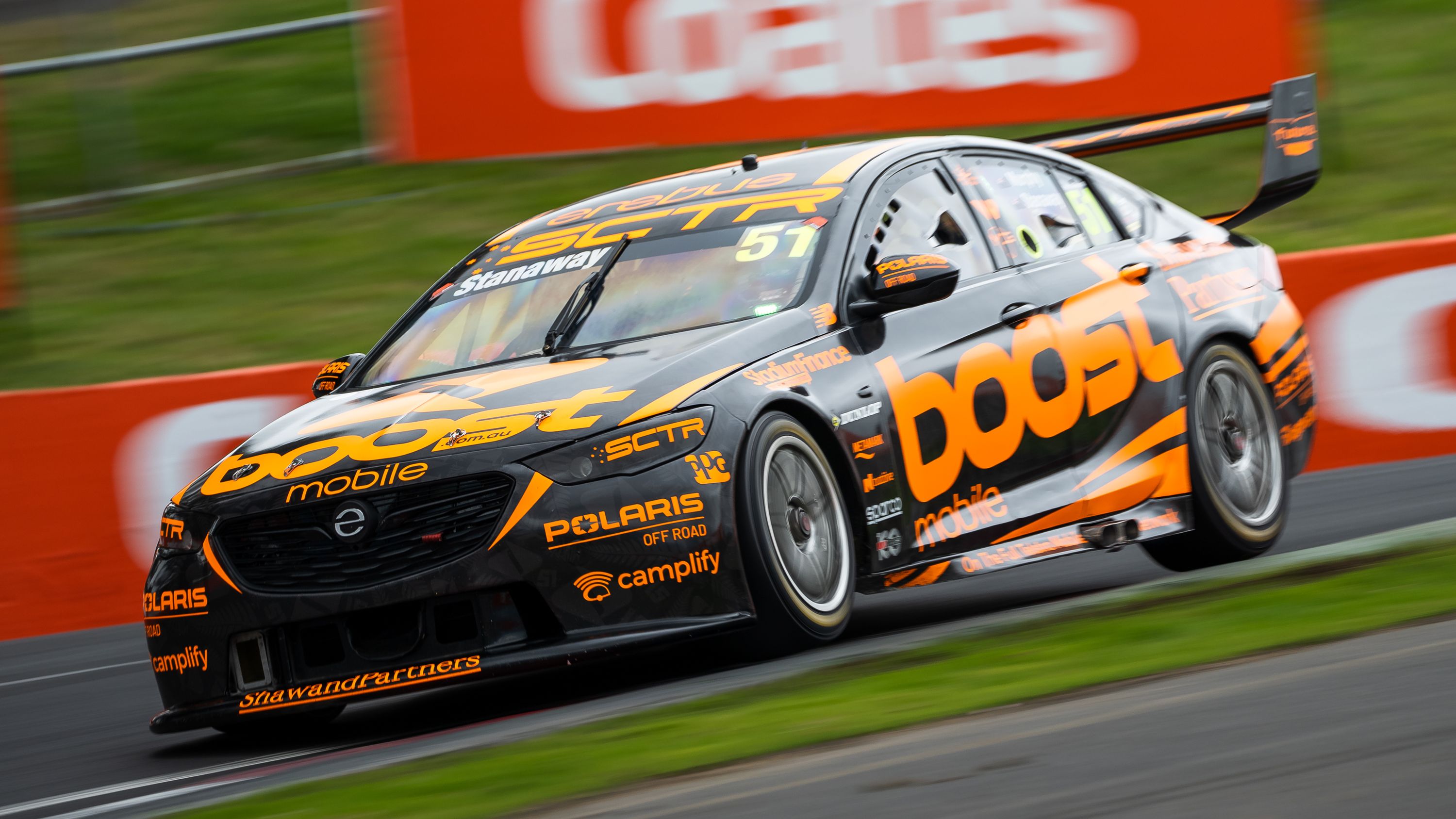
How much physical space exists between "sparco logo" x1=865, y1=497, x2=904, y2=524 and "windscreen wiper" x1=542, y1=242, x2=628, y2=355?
111 centimetres

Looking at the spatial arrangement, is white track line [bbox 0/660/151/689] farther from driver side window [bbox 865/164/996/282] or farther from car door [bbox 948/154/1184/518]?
car door [bbox 948/154/1184/518]

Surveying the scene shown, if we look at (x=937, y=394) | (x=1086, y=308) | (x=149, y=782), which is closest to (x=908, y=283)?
(x=937, y=394)

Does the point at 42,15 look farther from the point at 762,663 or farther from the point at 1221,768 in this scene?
the point at 1221,768

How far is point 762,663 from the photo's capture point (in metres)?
5.84

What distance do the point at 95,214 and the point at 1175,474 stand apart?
10583 millimetres

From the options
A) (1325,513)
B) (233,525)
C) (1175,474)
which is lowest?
(1325,513)

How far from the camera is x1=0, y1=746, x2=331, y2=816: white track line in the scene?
529 centimetres

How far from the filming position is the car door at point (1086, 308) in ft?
23.5

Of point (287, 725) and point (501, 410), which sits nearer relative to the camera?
point (501, 410)

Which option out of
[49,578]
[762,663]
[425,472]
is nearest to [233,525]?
[425,472]

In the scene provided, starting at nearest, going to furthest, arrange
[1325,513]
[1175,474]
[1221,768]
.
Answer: [1221,768]
[1175,474]
[1325,513]

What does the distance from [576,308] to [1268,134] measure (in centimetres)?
353

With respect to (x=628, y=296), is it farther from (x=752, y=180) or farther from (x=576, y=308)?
(x=752, y=180)

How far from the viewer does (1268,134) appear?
871 centimetres
